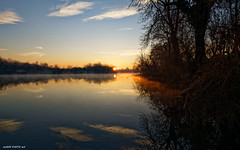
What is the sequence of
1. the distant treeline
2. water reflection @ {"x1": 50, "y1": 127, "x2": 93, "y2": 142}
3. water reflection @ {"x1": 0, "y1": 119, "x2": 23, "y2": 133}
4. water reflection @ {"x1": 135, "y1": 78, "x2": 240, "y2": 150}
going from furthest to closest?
1. the distant treeline
2. water reflection @ {"x1": 0, "y1": 119, "x2": 23, "y2": 133}
3. water reflection @ {"x1": 50, "y1": 127, "x2": 93, "y2": 142}
4. water reflection @ {"x1": 135, "y1": 78, "x2": 240, "y2": 150}

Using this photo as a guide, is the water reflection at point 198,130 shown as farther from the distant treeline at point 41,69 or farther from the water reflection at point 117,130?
the distant treeline at point 41,69

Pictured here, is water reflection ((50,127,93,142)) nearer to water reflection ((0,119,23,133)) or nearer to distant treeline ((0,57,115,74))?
water reflection ((0,119,23,133))

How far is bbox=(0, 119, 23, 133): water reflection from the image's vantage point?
5.11m

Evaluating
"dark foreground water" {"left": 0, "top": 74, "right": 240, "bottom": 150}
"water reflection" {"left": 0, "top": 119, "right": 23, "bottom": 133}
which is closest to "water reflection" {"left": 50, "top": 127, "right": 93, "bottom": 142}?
"dark foreground water" {"left": 0, "top": 74, "right": 240, "bottom": 150}

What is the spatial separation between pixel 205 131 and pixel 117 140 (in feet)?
9.04

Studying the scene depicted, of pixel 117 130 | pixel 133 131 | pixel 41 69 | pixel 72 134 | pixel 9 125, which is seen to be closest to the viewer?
pixel 72 134

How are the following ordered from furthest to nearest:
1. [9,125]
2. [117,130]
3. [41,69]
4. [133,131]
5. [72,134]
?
1. [41,69]
2. [9,125]
3. [117,130]
4. [133,131]
5. [72,134]

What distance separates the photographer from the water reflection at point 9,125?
5.11 metres

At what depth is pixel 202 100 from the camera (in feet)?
14.4

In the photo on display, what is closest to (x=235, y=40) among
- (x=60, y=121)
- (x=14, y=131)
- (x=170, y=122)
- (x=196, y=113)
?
(x=196, y=113)

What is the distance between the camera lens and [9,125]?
217 inches

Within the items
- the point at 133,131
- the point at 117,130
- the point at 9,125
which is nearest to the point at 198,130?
the point at 133,131

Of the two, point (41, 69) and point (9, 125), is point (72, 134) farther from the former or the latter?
point (41, 69)

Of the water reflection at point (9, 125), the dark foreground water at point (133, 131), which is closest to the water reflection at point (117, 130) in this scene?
the dark foreground water at point (133, 131)
